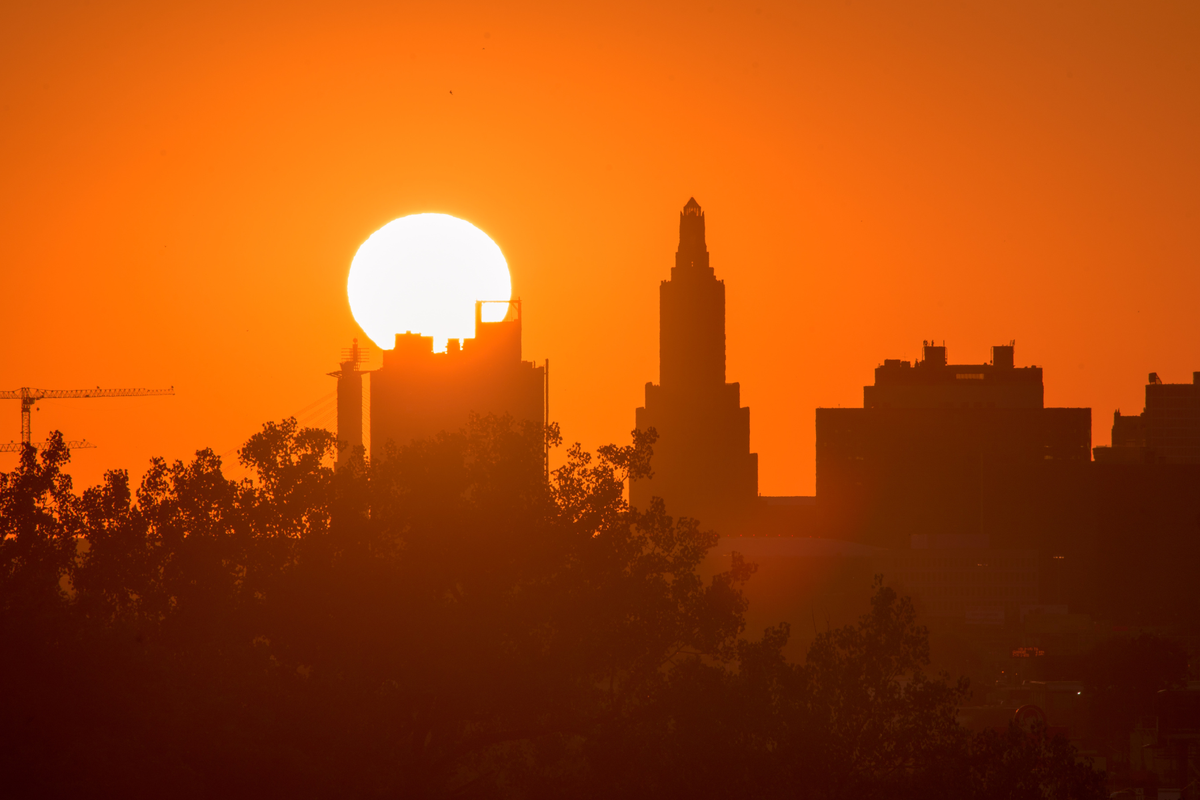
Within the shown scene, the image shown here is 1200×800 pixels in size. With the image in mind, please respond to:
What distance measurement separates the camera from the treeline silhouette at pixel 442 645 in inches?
1810

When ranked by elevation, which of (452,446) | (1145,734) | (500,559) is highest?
(452,446)

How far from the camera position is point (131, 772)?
42906 millimetres

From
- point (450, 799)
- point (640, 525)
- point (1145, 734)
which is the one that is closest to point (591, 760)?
point (450, 799)

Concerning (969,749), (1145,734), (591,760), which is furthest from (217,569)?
(1145,734)

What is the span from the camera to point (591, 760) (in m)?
49.5

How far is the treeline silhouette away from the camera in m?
46.0

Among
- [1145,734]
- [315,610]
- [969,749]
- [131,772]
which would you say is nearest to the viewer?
[131,772]

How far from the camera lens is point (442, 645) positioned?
48969 millimetres

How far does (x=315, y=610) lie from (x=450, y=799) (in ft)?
Answer: 23.2

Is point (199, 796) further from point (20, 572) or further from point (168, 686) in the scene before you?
point (20, 572)

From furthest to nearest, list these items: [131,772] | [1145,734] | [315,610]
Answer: [1145,734]
[315,610]
[131,772]

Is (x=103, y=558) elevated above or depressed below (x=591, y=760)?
above

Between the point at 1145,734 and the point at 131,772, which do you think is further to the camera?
the point at 1145,734

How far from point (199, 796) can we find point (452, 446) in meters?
13.6
